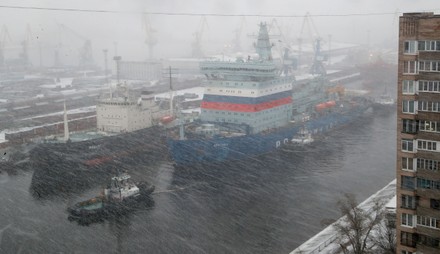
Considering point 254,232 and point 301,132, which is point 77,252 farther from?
point 301,132

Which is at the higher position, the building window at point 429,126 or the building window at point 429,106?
the building window at point 429,106

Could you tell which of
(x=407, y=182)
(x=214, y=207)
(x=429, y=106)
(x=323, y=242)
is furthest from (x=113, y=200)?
(x=429, y=106)

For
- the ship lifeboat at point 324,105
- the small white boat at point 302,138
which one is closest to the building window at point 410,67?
the small white boat at point 302,138

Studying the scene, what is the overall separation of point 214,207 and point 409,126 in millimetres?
4911

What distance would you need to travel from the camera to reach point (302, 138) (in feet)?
50.2

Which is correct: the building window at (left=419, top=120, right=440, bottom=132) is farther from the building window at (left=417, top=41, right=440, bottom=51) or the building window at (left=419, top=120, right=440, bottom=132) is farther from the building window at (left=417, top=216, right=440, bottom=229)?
the building window at (left=417, top=216, right=440, bottom=229)

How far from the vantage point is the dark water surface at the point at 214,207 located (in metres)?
8.32

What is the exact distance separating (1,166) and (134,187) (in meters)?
4.28

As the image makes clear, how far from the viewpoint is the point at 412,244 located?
232 inches

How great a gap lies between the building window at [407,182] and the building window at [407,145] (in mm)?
305

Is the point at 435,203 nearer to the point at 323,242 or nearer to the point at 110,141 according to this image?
the point at 323,242

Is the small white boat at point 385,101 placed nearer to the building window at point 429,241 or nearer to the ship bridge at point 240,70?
the ship bridge at point 240,70

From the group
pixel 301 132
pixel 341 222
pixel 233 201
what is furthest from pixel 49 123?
pixel 341 222

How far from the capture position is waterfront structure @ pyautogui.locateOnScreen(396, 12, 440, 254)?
569cm
